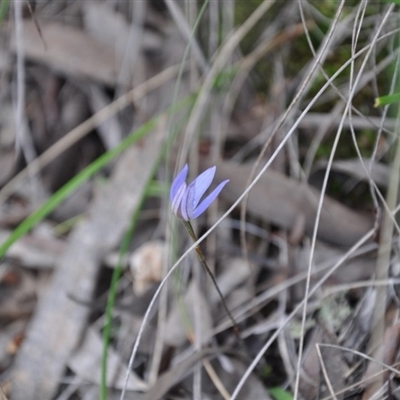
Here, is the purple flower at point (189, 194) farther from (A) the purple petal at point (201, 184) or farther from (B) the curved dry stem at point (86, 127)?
(B) the curved dry stem at point (86, 127)

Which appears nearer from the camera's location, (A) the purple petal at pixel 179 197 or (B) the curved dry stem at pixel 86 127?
(A) the purple petal at pixel 179 197

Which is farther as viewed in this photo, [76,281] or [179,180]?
[76,281]

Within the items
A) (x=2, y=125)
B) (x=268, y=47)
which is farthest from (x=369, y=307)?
(x=2, y=125)

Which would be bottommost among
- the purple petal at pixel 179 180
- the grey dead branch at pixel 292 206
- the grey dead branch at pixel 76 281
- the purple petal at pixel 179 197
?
the grey dead branch at pixel 76 281

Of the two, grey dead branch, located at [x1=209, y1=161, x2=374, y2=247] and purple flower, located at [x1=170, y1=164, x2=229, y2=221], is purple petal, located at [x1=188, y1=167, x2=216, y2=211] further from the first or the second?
grey dead branch, located at [x1=209, y1=161, x2=374, y2=247]

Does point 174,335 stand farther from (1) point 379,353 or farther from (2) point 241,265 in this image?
(1) point 379,353

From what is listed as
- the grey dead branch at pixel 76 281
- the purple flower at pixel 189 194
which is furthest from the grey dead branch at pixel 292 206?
the purple flower at pixel 189 194

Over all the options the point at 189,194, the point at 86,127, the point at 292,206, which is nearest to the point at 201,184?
the point at 189,194

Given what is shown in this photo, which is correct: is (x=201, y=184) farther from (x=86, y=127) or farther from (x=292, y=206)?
(x=86, y=127)
